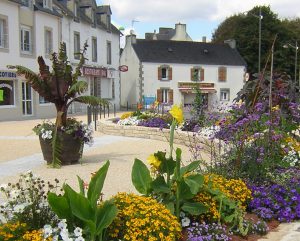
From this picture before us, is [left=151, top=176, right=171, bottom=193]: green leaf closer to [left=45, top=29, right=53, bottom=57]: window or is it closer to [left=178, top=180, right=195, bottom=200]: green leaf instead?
[left=178, top=180, right=195, bottom=200]: green leaf

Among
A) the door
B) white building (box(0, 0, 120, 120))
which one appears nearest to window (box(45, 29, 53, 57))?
white building (box(0, 0, 120, 120))

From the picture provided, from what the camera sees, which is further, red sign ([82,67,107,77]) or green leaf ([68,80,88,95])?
red sign ([82,67,107,77])

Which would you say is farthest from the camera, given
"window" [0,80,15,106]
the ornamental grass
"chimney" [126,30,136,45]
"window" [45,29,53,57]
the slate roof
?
"chimney" [126,30,136,45]

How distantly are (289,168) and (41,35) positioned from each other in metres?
23.8

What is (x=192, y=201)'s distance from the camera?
15.3ft

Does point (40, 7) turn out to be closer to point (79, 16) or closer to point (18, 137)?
point (79, 16)

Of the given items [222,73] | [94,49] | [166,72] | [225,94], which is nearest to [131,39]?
[166,72]

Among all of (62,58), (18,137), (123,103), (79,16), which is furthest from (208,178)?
(123,103)

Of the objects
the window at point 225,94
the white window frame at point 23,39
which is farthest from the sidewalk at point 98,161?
the window at point 225,94

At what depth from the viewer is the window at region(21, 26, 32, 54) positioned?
26641 millimetres

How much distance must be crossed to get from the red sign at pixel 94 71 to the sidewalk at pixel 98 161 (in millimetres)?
18420

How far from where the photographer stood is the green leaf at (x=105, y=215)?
143 inches

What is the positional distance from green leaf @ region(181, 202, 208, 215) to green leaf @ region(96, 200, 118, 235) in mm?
968

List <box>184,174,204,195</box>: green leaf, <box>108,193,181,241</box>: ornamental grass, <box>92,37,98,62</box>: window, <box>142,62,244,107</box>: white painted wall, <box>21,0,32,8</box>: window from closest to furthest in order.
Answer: <box>108,193,181,241</box>: ornamental grass → <box>184,174,204,195</box>: green leaf → <box>21,0,32,8</box>: window → <box>92,37,98,62</box>: window → <box>142,62,244,107</box>: white painted wall
